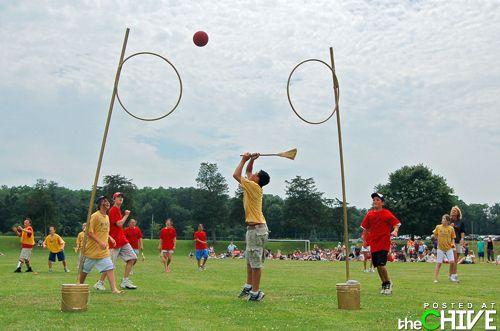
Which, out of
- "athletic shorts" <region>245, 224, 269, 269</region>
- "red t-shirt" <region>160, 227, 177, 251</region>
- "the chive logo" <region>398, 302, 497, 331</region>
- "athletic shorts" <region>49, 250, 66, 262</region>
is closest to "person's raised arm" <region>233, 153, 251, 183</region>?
"athletic shorts" <region>245, 224, 269, 269</region>

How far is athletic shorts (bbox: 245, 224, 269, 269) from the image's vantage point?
11.7 metres

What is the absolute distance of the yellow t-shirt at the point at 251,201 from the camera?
38.6 ft

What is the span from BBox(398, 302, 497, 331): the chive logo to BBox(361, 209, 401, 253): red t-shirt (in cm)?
290

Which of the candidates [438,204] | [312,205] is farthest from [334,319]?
[312,205]

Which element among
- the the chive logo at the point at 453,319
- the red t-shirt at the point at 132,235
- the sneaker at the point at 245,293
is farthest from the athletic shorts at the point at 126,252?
the the chive logo at the point at 453,319

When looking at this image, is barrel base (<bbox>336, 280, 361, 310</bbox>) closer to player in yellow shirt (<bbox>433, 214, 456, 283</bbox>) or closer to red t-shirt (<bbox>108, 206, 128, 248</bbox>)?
red t-shirt (<bbox>108, 206, 128, 248</bbox>)

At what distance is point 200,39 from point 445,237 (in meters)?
11.2

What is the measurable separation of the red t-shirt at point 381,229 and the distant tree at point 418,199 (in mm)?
71781

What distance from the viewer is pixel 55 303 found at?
37.0 ft

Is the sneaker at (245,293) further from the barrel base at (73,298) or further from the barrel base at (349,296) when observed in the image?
the barrel base at (73,298)

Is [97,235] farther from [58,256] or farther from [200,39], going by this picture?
[58,256]

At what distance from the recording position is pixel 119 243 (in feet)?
50.6

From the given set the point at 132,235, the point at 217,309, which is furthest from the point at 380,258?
the point at 132,235

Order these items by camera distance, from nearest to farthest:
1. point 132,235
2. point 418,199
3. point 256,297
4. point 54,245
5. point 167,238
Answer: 1. point 256,297
2. point 132,235
3. point 54,245
4. point 167,238
5. point 418,199
